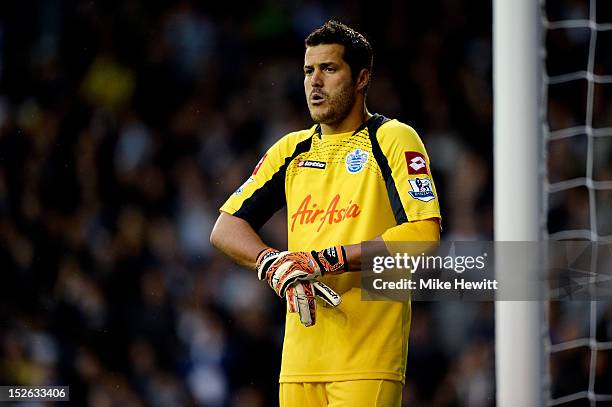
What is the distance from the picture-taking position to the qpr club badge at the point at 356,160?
3.83 meters

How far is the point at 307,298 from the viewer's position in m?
3.58

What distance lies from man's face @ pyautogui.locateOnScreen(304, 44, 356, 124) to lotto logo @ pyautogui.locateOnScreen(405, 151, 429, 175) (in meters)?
0.32

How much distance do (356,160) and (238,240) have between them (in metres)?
0.54

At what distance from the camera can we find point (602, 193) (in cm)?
644

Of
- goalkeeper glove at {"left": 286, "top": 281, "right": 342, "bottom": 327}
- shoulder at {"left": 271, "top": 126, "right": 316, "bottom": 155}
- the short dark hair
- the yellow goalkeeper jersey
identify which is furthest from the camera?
shoulder at {"left": 271, "top": 126, "right": 316, "bottom": 155}

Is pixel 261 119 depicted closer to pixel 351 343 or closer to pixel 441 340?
pixel 441 340

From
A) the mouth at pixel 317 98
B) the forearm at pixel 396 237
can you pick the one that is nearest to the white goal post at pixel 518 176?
the forearm at pixel 396 237

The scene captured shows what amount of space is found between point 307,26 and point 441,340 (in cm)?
243

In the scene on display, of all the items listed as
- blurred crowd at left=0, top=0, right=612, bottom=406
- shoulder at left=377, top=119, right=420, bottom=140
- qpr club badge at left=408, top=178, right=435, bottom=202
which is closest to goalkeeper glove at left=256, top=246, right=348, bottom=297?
qpr club badge at left=408, top=178, right=435, bottom=202

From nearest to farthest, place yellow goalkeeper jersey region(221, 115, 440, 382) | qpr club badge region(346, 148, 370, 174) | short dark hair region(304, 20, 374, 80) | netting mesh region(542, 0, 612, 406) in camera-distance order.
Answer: yellow goalkeeper jersey region(221, 115, 440, 382)
qpr club badge region(346, 148, 370, 174)
short dark hair region(304, 20, 374, 80)
netting mesh region(542, 0, 612, 406)

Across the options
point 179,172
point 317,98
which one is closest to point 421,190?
point 317,98

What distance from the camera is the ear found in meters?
3.98

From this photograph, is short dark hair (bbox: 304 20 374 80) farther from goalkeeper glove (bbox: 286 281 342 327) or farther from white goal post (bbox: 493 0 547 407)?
goalkeeper glove (bbox: 286 281 342 327)

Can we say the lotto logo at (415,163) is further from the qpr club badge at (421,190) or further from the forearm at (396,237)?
the forearm at (396,237)
